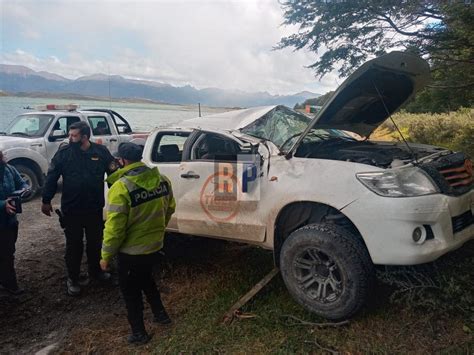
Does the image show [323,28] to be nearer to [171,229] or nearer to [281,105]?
[281,105]

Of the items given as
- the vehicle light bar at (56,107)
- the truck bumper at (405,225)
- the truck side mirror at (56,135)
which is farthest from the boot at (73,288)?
the vehicle light bar at (56,107)

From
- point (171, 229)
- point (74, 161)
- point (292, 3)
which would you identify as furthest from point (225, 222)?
point (292, 3)

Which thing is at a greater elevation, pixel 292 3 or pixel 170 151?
pixel 292 3

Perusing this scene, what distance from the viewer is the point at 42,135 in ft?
27.2

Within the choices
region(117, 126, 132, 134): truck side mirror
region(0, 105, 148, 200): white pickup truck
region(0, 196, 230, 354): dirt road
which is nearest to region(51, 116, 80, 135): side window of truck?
region(0, 105, 148, 200): white pickup truck

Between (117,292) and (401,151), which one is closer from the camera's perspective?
(401,151)

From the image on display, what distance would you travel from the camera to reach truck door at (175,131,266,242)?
351 centimetres

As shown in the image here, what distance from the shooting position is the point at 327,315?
9.87ft

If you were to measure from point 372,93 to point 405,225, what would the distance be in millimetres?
1715

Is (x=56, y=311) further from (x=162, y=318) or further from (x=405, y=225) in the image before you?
(x=405, y=225)

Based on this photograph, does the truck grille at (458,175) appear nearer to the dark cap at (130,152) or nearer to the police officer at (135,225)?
the police officer at (135,225)

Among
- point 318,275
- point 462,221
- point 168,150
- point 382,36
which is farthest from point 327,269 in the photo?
point 382,36

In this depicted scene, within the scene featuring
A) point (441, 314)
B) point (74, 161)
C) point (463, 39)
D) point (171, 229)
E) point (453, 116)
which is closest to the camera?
point (441, 314)

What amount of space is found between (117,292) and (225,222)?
1.48m
